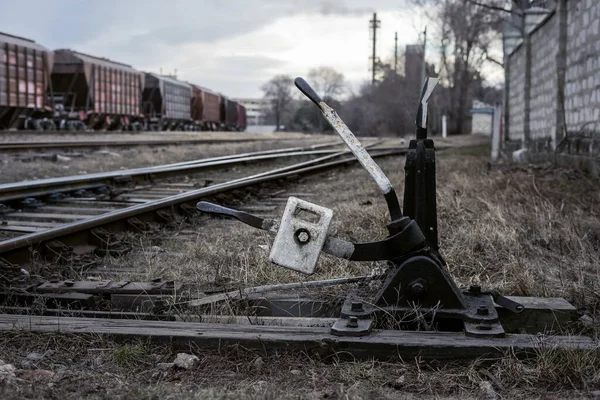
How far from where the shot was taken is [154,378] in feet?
7.34

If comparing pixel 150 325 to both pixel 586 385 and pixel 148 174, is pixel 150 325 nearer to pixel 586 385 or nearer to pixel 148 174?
pixel 586 385

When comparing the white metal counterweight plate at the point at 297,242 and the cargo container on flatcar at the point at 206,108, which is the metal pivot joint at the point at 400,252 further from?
the cargo container on flatcar at the point at 206,108

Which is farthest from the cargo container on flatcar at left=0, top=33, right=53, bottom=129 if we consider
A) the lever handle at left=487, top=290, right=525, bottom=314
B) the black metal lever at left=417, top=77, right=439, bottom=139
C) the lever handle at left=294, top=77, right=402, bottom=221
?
the lever handle at left=487, top=290, right=525, bottom=314

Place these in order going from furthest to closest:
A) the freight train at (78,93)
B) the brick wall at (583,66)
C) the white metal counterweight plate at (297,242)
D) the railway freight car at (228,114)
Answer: the railway freight car at (228,114)
the freight train at (78,93)
the brick wall at (583,66)
the white metal counterweight plate at (297,242)

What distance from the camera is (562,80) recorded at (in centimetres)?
1075

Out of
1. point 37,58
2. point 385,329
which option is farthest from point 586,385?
point 37,58

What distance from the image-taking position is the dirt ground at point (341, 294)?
214cm

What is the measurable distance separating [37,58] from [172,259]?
2240 cm

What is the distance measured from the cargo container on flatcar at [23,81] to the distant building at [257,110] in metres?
86.6

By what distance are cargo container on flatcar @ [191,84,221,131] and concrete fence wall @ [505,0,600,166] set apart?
32.5m

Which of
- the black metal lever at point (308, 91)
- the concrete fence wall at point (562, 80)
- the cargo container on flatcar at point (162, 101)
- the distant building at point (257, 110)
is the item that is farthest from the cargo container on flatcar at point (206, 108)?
the distant building at point (257, 110)

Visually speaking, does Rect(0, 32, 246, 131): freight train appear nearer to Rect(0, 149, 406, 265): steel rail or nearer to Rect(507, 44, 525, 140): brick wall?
Rect(507, 44, 525, 140): brick wall

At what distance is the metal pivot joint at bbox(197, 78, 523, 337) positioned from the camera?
98.3 inches

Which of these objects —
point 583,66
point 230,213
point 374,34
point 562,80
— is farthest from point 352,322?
point 374,34
